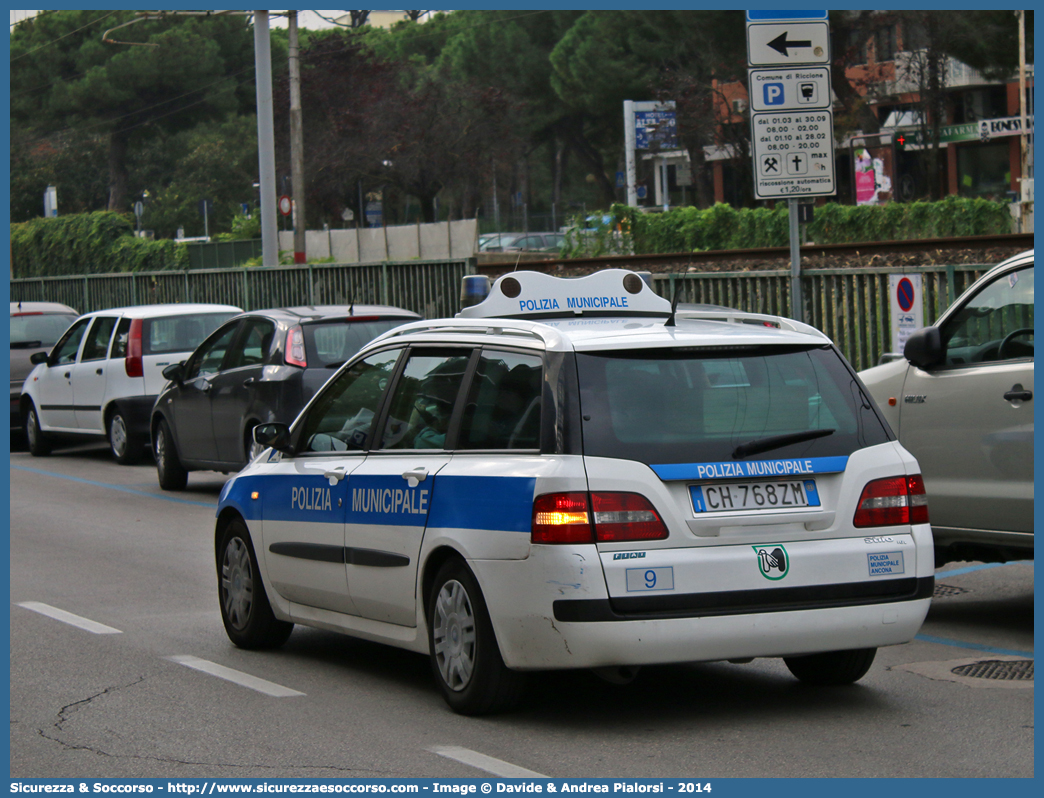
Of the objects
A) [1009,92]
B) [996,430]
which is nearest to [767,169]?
[996,430]

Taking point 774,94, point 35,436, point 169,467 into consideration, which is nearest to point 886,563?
point 774,94

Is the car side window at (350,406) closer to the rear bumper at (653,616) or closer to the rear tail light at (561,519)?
the rear bumper at (653,616)

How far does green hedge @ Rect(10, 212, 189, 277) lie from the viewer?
42812 millimetres

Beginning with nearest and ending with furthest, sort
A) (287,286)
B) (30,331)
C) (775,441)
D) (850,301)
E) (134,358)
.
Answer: (775,441), (850,301), (134,358), (30,331), (287,286)

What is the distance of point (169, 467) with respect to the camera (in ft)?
49.3

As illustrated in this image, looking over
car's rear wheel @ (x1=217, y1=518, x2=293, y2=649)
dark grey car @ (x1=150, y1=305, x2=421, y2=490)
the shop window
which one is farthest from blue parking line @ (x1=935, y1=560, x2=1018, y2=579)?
the shop window

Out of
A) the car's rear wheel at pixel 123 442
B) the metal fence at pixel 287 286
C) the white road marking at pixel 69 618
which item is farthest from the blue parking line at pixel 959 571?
the metal fence at pixel 287 286

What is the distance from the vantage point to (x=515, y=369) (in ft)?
19.9

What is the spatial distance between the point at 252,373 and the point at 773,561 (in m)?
8.43

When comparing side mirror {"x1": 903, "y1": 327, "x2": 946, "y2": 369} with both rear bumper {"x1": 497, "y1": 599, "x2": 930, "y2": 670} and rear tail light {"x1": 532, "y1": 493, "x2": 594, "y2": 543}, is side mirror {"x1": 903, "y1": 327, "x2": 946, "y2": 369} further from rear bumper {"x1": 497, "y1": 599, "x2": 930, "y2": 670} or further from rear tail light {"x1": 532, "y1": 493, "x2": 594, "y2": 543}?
rear tail light {"x1": 532, "y1": 493, "x2": 594, "y2": 543}

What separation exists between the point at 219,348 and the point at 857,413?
9416 mm

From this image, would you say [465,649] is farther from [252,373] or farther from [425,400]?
[252,373]

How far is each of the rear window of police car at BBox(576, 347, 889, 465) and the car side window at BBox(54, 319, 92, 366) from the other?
13.7m

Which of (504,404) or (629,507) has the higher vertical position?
(504,404)
